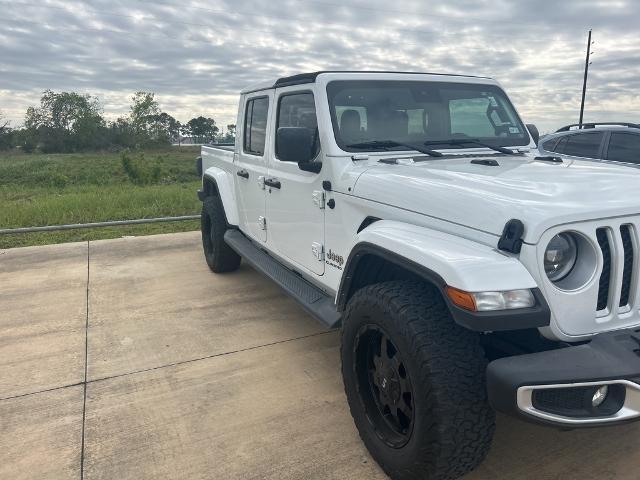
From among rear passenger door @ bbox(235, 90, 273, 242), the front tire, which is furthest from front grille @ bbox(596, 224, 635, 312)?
rear passenger door @ bbox(235, 90, 273, 242)

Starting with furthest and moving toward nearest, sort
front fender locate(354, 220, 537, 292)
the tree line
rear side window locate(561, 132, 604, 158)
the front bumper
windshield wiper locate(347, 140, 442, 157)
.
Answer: the tree line, rear side window locate(561, 132, 604, 158), windshield wiper locate(347, 140, 442, 157), front fender locate(354, 220, 537, 292), the front bumper

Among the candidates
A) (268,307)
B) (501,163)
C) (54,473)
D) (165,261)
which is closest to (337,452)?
(54,473)

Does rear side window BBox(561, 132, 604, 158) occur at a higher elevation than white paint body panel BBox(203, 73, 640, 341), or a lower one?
higher

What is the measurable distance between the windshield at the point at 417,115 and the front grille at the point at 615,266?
1477 mm

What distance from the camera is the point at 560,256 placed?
2119 mm

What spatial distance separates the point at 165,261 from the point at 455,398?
17.0ft

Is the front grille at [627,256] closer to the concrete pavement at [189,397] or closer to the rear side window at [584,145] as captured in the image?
the concrete pavement at [189,397]

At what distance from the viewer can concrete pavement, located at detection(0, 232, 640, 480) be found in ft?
8.59

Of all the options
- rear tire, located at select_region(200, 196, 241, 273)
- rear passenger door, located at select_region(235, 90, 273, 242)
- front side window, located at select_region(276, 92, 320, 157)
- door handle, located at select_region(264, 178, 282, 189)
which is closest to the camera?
front side window, located at select_region(276, 92, 320, 157)

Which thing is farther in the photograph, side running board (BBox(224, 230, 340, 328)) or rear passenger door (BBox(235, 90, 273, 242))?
rear passenger door (BBox(235, 90, 273, 242))

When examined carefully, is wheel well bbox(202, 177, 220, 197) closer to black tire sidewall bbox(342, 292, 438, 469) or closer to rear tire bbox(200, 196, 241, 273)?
rear tire bbox(200, 196, 241, 273)

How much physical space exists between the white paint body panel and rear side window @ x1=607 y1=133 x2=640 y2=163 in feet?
11.1

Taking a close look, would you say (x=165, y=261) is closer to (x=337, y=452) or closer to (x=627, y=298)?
(x=337, y=452)

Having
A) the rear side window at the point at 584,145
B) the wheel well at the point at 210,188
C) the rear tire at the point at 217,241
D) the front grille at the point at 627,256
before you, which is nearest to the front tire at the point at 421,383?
the front grille at the point at 627,256
